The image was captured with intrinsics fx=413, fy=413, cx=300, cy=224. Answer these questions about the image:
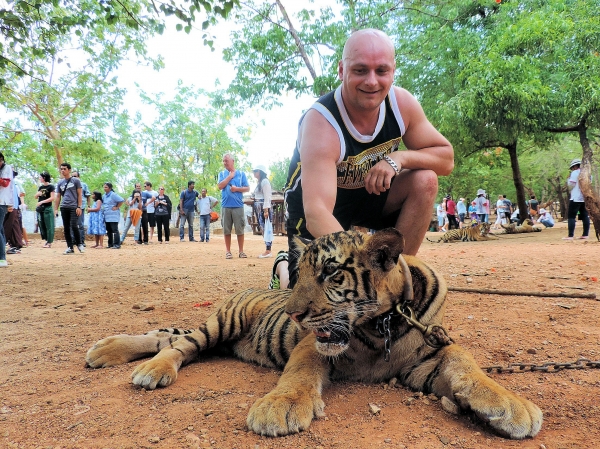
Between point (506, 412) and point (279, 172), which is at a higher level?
point (279, 172)

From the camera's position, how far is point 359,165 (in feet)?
11.0

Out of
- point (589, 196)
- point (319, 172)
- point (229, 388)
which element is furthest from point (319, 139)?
point (589, 196)

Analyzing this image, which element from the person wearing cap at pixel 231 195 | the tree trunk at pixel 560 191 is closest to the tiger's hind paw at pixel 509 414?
the person wearing cap at pixel 231 195

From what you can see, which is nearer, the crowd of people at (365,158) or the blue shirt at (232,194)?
the crowd of people at (365,158)

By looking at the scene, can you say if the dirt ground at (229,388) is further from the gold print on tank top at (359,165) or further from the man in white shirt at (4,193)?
the man in white shirt at (4,193)

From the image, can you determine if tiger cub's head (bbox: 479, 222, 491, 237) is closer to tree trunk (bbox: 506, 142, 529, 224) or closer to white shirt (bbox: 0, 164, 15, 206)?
tree trunk (bbox: 506, 142, 529, 224)

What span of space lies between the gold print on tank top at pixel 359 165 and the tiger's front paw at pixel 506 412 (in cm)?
192

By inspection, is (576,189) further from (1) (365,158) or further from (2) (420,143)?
(1) (365,158)

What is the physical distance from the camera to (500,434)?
1.79m

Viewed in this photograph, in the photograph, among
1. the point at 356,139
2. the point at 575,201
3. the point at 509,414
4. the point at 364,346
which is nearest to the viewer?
the point at 509,414

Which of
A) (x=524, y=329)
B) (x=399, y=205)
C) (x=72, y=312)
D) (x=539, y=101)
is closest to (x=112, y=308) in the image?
(x=72, y=312)

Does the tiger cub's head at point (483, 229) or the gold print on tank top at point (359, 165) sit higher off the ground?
the gold print on tank top at point (359, 165)

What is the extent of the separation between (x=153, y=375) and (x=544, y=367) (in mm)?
2250

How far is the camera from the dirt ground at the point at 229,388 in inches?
70.7
